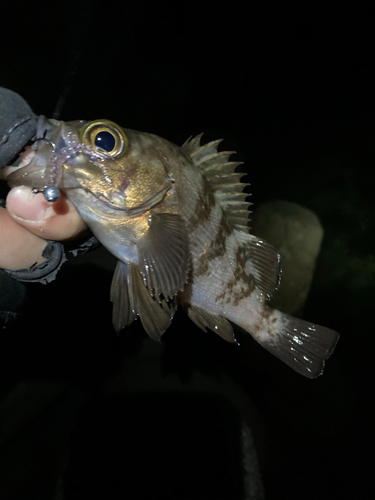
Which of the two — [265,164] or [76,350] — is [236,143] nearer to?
[265,164]

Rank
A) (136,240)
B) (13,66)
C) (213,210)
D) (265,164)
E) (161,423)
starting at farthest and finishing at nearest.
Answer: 1. (265,164)
2. (161,423)
3. (13,66)
4. (213,210)
5. (136,240)

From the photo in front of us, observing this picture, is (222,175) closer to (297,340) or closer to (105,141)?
(105,141)

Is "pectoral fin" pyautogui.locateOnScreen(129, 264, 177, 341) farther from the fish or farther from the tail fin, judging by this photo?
the tail fin

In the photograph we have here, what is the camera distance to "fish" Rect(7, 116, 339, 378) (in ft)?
1.89

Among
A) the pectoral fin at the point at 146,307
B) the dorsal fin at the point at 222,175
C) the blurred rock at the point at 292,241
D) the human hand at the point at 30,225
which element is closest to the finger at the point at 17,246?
the human hand at the point at 30,225

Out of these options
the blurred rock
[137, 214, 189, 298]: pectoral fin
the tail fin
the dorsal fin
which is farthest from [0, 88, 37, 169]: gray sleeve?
the blurred rock

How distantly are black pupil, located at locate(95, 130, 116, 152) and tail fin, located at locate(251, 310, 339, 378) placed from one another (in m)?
0.72

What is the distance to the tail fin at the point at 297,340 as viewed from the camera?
87 centimetres

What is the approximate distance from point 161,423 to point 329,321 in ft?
4.73

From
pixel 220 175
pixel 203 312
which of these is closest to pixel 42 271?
pixel 203 312

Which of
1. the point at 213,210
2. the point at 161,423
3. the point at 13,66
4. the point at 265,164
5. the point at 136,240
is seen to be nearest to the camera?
the point at 136,240

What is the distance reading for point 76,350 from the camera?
5.84 ft

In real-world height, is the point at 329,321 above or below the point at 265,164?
below

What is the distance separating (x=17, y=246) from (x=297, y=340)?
0.92 meters
